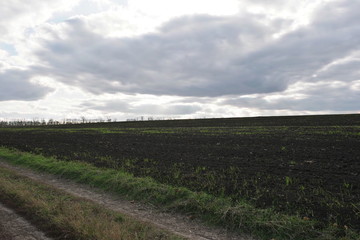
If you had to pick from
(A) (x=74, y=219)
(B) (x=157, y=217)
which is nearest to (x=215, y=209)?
(B) (x=157, y=217)

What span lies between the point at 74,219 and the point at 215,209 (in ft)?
12.2

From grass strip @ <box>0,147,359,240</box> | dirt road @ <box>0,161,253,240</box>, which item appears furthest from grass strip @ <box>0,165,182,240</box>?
grass strip @ <box>0,147,359,240</box>

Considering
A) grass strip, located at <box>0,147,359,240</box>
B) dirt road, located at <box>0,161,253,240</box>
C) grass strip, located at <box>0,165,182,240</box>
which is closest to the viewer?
grass strip, located at <box>0,165,182,240</box>

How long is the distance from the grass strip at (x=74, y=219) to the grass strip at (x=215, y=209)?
1661 millimetres

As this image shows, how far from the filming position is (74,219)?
19.2ft

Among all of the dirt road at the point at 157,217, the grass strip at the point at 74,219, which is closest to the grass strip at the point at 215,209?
the dirt road at the point at 157,217

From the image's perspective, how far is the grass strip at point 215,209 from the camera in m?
5.59

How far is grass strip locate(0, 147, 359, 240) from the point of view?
18.4 ft

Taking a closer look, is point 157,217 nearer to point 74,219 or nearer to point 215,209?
point 215,209

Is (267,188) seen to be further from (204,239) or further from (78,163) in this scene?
(78,163)

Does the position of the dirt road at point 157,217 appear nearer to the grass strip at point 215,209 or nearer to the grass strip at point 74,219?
the grass strip at point 215,209

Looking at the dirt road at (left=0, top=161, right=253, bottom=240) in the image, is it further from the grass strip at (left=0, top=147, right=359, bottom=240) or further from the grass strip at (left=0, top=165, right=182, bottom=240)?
the grass strip at (left=0, top=165, right=182, bottom=240)

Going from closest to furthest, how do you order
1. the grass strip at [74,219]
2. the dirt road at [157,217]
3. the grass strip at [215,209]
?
1. the grass strip at [74,219]
2. the grass strip at [215,209]
3. the dirt road at [157,217]

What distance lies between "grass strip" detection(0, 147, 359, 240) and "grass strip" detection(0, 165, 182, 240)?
1661 mm
